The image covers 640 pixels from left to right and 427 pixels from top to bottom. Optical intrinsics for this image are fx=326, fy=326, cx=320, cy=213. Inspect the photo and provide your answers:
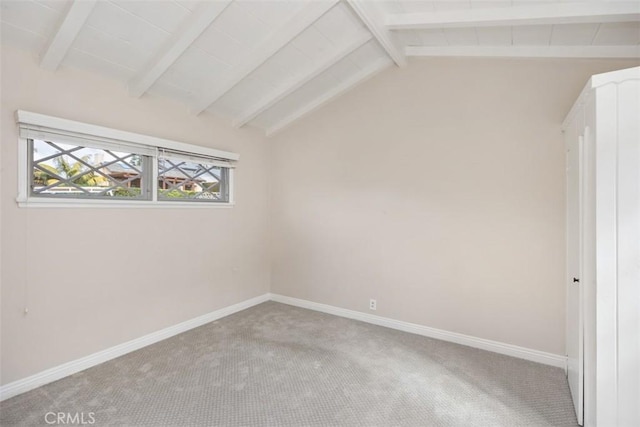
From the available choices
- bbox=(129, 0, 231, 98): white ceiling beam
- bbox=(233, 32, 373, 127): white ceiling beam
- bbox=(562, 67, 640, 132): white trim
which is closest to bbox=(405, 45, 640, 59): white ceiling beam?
bbox=(233, 32, 373, 127): white ceiling beam

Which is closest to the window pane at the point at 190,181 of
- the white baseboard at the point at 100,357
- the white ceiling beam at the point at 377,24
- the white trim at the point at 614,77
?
the white baseboard at the point at 100,357

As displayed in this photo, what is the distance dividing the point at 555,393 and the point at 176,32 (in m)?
3.67

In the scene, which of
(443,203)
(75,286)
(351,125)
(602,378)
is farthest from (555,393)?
(75,286)

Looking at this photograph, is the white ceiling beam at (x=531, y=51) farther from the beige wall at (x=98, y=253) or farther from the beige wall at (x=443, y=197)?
the beige wall at (x=98, y=253)

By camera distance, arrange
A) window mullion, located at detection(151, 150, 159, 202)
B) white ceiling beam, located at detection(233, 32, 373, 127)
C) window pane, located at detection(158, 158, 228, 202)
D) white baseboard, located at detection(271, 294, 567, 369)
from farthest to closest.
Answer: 1. window pane, located at detection(158, 158, 228, 202)
2. window mullion, located at detection(151, 150, 159, 202)
3. white ceiling beam, located at detection(233, 32, 373, 127)
4. white baseboard, located at detection(271, 294, 567, 369)

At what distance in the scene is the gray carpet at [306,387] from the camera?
199 centimetres

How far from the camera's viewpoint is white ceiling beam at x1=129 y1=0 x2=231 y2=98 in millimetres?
2150

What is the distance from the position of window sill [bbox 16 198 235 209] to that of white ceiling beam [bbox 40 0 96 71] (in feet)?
3.08

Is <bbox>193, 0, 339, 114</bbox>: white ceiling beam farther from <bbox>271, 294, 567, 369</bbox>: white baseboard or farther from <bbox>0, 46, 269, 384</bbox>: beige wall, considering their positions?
<bbox>271, 294, 567, 369</bbox>: white baseboard

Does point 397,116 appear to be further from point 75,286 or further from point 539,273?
point 75,286

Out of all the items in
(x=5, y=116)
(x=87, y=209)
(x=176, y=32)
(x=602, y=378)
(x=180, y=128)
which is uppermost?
(x=176, y=32)

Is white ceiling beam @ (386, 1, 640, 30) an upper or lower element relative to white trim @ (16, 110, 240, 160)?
upper

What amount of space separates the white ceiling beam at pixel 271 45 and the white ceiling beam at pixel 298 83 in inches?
18.8

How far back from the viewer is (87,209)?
254 cm
